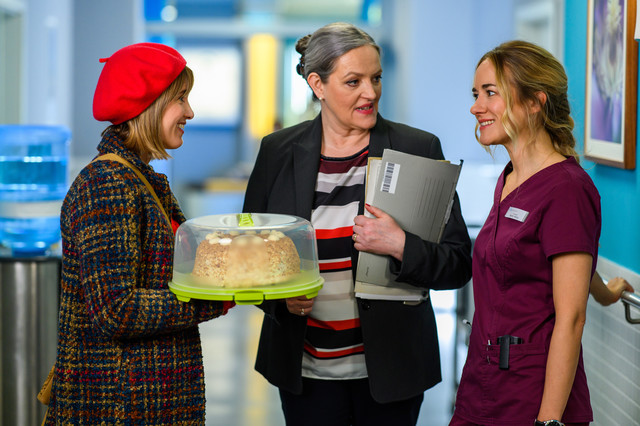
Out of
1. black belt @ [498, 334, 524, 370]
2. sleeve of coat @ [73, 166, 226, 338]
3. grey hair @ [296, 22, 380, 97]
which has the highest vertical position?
grey hair @ [296, 22, 380, 97]

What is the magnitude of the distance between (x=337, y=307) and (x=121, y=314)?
27.6 inches

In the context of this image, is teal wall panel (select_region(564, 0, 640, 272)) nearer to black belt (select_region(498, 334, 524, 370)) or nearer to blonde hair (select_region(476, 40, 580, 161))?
blonde hair (select_region(476, 40, 580, 161))

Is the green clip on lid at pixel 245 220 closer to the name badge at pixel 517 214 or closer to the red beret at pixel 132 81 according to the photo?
the red beret at pixel 132 81

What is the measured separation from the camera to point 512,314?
5.80 feet

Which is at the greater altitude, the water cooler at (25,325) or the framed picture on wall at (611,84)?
the framed picture on wall at (611,84)

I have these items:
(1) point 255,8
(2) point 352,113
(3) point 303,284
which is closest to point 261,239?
(3) point 303,284

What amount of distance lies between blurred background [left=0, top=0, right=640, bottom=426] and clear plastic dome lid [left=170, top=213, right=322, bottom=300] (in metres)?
1.04

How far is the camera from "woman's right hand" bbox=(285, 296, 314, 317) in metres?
1.99

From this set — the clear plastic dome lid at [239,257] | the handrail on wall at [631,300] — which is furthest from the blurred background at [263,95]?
the clear plastic dome lid at [239,257]

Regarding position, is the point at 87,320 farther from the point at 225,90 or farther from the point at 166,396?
the point at 225,90

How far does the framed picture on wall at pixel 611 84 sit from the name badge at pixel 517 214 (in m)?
0.93

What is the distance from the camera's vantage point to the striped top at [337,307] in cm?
212

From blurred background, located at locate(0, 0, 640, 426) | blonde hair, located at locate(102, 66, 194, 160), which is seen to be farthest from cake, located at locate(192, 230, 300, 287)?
blurred background, located at locate(0, 0, 640, 426)

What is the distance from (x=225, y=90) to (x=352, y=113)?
492 inches
